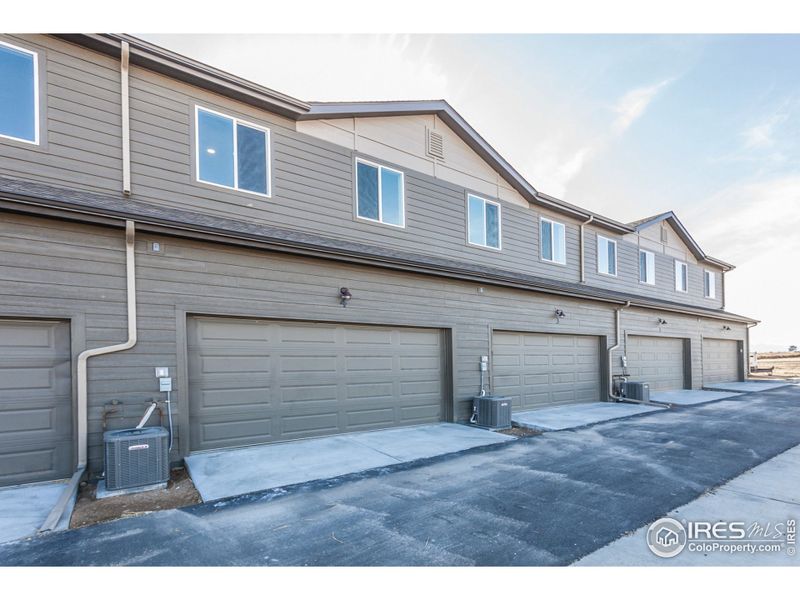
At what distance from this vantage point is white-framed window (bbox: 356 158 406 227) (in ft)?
26.4

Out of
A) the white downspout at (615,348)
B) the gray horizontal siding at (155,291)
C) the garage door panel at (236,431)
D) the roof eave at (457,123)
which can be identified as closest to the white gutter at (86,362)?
the gray horizontal siding at (155,291)

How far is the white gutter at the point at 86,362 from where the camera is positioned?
4.51m

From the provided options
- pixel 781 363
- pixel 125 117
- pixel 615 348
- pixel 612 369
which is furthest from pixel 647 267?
pixel 781 363

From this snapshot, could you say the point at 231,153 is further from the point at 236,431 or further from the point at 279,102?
the point at 236,431

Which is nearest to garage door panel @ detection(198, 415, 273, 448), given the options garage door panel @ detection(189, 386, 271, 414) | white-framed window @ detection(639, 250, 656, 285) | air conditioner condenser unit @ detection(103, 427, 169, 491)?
garage door panel @ detection(189, 386, 271, 414)

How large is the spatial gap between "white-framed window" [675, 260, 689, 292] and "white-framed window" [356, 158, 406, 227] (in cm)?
1387

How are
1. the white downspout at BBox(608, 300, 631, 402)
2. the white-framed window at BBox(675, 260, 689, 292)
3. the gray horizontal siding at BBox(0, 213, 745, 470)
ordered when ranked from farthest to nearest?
the white-framed window at BBox(675, 260, 689, 292) < the white downspout at BBox(608, 300, 631, 402) < the gray horizontal siding at BBox(0, 213, 745, 470)

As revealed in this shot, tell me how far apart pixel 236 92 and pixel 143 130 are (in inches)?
61.4

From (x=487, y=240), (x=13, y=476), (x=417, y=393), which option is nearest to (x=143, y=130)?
(x=13, y=476)

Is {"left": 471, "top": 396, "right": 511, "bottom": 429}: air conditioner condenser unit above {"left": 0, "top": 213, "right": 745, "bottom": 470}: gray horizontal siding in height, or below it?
below

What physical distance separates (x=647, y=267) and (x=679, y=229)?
2.95 m

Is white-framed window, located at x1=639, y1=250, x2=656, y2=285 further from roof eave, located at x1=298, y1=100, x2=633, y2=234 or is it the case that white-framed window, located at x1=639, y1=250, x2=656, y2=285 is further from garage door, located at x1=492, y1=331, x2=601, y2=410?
garage door, located at x1=492, y1=331, x2=601, y2=410

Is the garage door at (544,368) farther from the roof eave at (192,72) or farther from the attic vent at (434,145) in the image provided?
the roof eave at (192,72)
